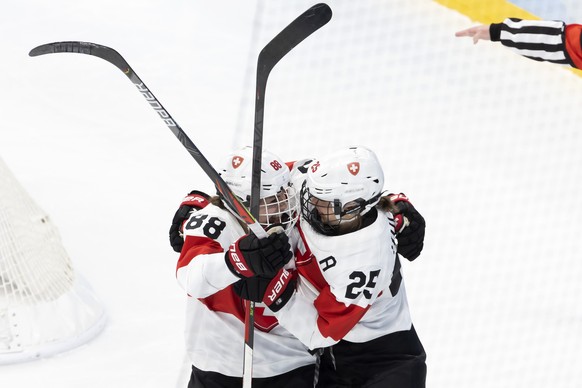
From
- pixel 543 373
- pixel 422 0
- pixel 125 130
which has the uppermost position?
pixel 422 0

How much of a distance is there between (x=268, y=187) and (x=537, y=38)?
Result: 0.72 m

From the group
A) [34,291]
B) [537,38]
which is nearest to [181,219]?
[34,291]

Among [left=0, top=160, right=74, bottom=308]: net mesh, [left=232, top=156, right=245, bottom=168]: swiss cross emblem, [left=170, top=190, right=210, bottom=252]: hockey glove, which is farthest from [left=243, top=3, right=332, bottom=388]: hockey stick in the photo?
[left=0, top=160, right=74, bottom=308]: net mesh

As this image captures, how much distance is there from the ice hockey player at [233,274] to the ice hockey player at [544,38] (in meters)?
0.61

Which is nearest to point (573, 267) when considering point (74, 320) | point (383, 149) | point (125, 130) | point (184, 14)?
point (383, 149)

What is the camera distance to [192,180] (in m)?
4.02

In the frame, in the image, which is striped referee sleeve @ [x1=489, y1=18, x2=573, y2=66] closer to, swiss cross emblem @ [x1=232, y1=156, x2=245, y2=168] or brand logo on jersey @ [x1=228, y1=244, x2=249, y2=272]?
swiss cross emblem @ [x1=232, y1=156, x2=245, y2=168]

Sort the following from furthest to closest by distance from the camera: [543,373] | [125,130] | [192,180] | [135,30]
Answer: [135,30], [125,130], [192,180], [543,373]

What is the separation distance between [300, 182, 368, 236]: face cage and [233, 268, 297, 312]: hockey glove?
5.0 inches

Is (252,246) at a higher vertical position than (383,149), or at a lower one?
higher

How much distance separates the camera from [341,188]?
6.97 ft

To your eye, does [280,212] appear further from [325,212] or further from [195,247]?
[195,247]

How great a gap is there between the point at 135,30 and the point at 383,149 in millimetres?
1857

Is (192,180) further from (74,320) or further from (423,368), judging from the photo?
(423,368)
